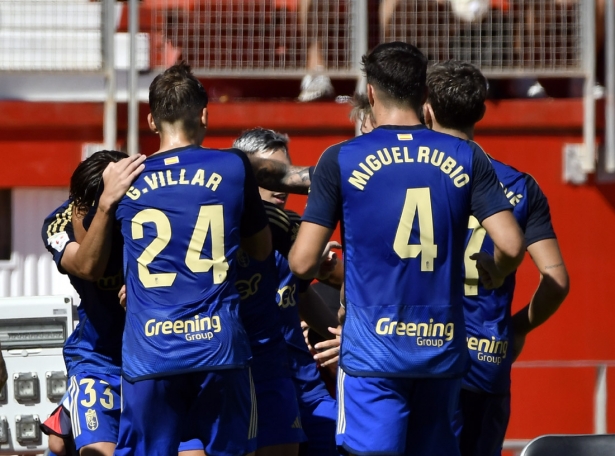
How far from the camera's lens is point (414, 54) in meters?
3.85

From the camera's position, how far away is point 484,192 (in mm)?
3758

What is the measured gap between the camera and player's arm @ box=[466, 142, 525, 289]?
373 cm

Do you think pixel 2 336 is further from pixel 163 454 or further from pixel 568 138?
pixel 568 138

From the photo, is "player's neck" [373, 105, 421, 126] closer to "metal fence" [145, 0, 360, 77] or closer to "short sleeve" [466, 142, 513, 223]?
"short sleeve" [466, 142, 513, 223]

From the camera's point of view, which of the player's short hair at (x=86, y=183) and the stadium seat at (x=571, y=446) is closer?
the stadium seat at (x=571, y=446)

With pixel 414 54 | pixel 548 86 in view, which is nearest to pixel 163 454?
pixel 414 54

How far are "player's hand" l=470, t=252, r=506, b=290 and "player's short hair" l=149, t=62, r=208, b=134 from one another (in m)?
1.30

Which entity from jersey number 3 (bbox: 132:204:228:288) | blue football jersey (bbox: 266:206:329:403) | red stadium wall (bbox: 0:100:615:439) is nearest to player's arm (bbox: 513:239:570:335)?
blue football jersey (bbox: 266:206:329:403)

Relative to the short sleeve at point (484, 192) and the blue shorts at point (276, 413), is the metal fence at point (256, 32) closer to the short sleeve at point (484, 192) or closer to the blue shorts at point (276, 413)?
the blue shorts at point (276, 413)

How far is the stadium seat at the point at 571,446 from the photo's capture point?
153 inches

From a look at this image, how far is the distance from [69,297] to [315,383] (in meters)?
1.56

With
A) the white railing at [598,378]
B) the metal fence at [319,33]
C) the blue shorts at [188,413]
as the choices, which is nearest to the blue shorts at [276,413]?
the blue shorts at [188,413]

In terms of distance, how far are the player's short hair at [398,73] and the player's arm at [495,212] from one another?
0.30 metres

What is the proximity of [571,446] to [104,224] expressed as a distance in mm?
2094
